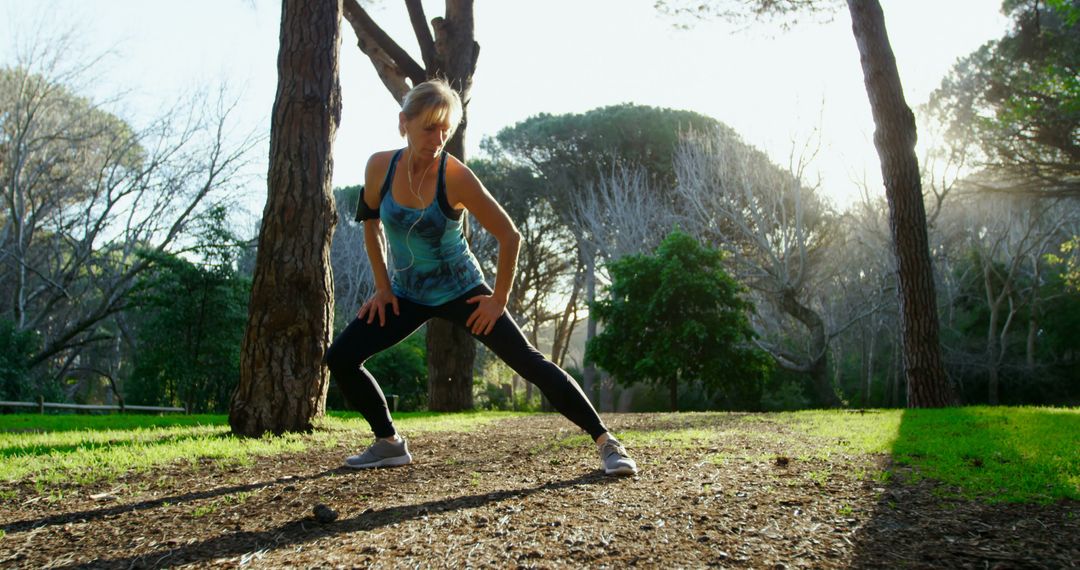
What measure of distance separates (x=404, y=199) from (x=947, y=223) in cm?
2728

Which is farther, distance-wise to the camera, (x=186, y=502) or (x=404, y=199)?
(x=404, y=199)

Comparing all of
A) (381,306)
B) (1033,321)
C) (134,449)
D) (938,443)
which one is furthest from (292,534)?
(1033,321)

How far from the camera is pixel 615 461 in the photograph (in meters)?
3.49

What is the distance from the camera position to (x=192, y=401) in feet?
53.3

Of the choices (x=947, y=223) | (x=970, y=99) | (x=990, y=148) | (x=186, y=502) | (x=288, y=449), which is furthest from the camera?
(x=947, y=223)

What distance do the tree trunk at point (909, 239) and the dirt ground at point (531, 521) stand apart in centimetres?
607

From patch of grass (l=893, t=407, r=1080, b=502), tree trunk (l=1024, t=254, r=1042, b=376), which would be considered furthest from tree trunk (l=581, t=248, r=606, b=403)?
patch of grass (l=893, t=407, r=1080, b=502)

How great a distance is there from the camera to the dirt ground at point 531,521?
2.25m

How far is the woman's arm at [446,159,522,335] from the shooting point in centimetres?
327

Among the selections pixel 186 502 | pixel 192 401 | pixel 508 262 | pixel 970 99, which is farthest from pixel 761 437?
pixel 970 99

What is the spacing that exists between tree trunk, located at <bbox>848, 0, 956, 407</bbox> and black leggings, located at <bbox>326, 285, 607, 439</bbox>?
23.2ft

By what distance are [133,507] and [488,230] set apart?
1.80 meters

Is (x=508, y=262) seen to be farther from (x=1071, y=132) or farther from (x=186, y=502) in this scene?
(x=1071, y=132)

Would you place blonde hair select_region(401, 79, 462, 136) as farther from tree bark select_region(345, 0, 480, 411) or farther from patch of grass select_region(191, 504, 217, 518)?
tree bark select_region(345, 0, 480, 411)
